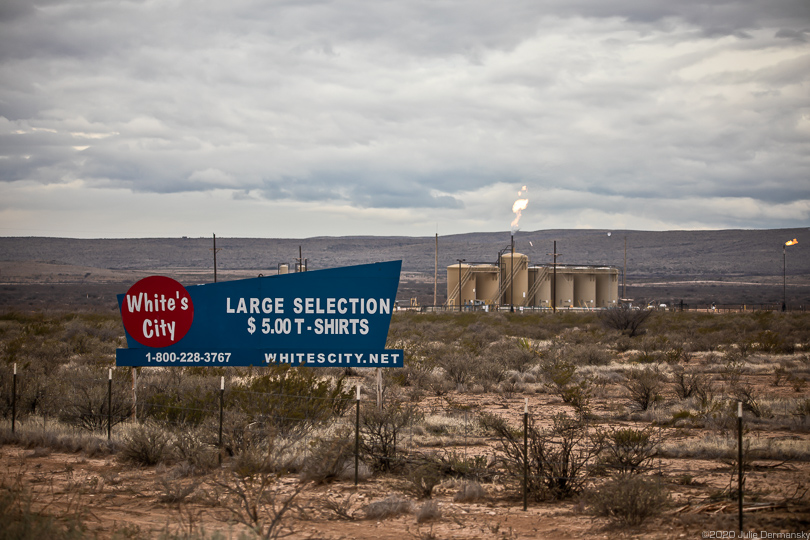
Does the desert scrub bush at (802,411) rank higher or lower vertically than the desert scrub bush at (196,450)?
lower

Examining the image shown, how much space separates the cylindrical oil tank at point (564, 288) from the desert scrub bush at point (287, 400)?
5114 centimetres

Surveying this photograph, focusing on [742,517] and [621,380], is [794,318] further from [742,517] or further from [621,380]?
[742,517]

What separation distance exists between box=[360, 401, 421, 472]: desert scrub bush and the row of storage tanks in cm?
4897

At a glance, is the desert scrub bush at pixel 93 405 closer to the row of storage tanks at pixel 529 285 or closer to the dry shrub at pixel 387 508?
the dry shrub at pixel 387 508

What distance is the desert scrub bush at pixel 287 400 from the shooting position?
10844 millimetres

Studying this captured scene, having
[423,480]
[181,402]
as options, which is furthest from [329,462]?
[181,402]


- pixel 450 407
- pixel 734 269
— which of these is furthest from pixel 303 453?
pixel 734 269

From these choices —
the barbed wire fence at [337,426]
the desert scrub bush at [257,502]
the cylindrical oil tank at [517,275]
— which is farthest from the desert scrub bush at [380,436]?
the cylindrical oil tank at [517,275]

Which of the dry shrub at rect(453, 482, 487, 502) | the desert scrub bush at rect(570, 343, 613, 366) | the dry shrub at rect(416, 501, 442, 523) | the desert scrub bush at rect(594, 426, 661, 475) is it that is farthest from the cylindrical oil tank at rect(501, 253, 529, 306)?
the dry shrub at rect(416, 501, 442, 523)

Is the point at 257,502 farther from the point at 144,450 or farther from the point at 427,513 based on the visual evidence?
the point at 144,450

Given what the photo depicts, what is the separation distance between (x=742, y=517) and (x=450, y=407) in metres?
8.83

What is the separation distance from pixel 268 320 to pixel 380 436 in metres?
3.39

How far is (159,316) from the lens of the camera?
1222cm

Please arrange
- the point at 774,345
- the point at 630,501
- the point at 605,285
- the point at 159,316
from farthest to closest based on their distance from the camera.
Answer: the point at 605,285
the point at 774,345
the point at 159,316
the point at 630,501
